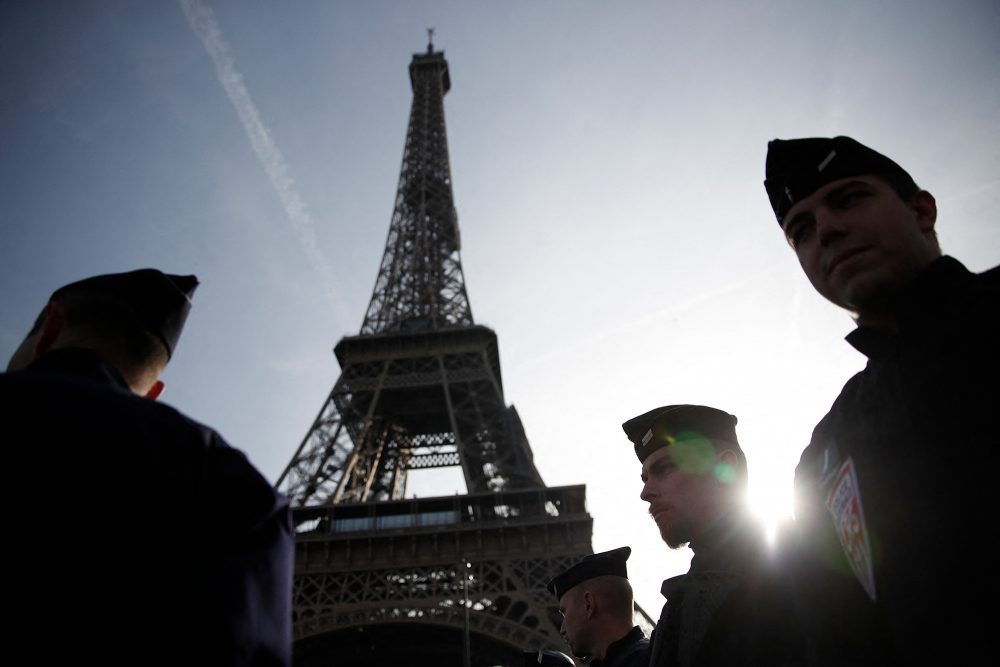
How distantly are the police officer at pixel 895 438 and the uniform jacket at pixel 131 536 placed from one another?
150 cm

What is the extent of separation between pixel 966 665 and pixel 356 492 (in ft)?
91.3

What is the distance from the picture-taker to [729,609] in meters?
2.68

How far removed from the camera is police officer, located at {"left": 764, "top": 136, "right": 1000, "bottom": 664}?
135 centimetres

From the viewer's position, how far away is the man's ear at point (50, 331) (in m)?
1.96

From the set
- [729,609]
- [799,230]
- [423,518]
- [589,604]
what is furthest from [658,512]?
[423,518]

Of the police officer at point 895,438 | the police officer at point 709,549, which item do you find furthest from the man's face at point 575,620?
the police officer at point 895,438

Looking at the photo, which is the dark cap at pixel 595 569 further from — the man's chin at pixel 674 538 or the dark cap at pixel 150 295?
the dark cap at pixel 150 295

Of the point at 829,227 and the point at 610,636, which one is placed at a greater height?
the point at 829,227

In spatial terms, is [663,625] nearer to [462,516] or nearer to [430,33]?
[462,516]

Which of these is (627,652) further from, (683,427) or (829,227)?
(829,227)

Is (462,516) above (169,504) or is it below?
above

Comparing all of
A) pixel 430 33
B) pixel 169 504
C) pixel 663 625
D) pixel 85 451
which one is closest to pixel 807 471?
pixel 663 625

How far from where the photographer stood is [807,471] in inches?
86.4

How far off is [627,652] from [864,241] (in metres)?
3.52
